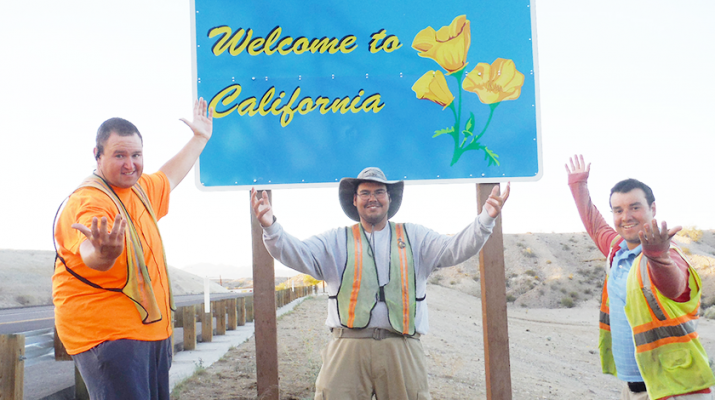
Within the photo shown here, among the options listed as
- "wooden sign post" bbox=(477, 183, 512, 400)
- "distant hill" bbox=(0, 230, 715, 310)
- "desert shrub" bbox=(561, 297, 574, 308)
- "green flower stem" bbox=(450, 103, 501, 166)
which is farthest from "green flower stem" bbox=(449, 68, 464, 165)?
"desert shrub" bbox=(561, 297, 574, 308)

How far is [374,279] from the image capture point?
10.8 feet

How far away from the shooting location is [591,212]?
12.0ft

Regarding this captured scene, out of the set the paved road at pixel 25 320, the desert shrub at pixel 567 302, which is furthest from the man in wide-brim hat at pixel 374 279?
the desert shrub at pixel 567 302

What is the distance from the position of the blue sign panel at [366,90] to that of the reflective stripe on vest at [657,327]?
6.49ft

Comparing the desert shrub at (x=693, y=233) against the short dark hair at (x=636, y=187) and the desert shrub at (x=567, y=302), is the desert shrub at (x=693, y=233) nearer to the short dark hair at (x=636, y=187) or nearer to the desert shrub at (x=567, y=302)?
the desert shrub at (x=567, y=302)

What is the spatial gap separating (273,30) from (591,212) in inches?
110

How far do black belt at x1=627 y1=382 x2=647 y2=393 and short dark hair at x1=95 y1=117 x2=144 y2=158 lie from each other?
9.02ft

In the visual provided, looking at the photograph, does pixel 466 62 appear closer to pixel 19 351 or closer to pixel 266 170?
pixel 266 170

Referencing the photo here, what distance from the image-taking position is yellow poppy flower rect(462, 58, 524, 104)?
4.59m

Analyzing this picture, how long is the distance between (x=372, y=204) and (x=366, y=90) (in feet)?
4.74

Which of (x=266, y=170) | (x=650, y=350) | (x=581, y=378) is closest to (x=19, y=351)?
(x=266, y=170)

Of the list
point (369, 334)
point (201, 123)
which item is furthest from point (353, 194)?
point (201, 123)

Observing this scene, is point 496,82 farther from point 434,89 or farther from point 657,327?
point 657,327

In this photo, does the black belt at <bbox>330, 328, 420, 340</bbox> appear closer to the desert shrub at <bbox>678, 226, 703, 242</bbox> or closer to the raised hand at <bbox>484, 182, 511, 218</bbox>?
the raised hand at <bbox>484, 182, 511, 218</bbox>
